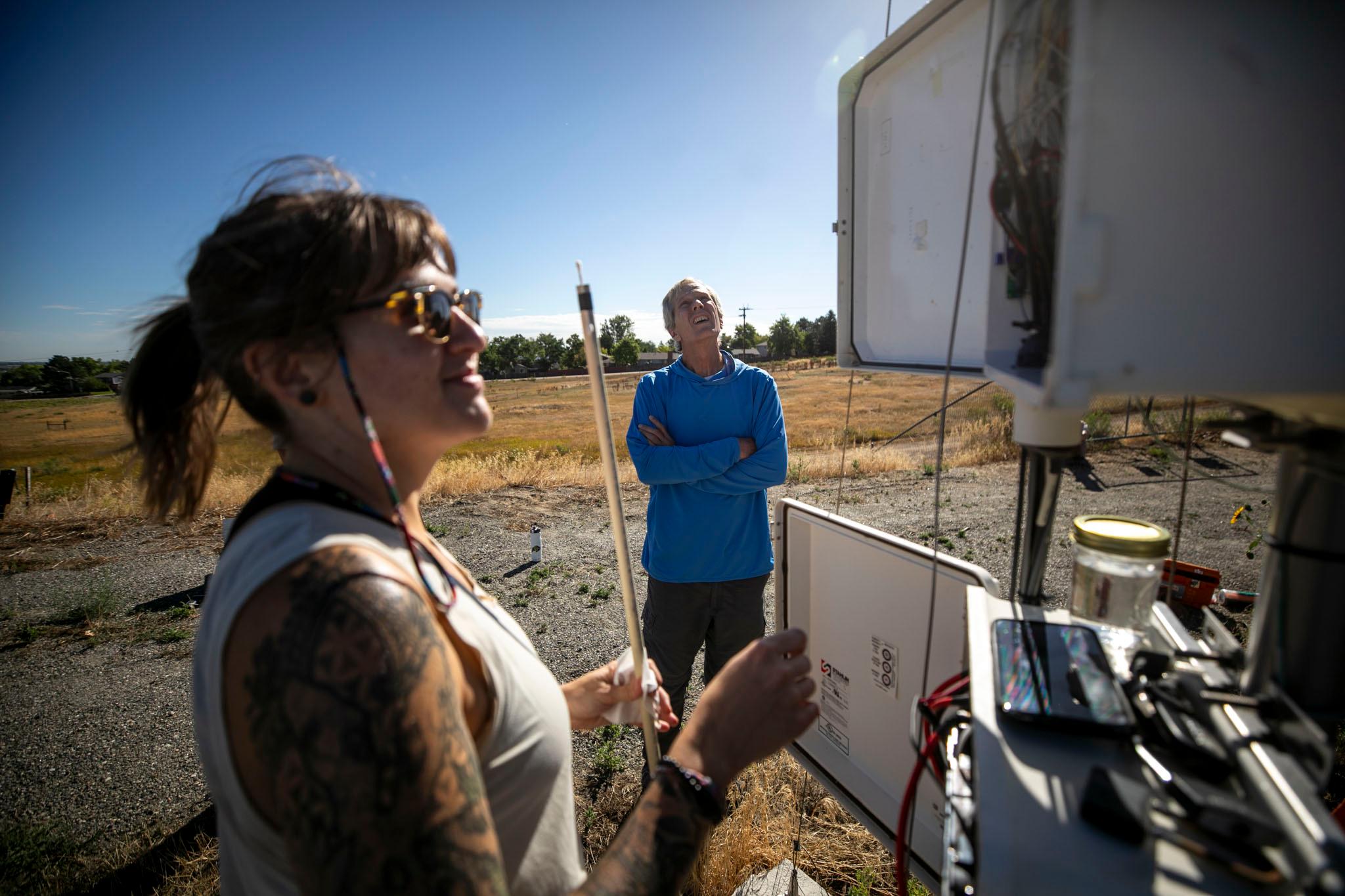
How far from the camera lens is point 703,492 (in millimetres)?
3330

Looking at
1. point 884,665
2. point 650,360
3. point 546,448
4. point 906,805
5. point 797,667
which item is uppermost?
point 797,667

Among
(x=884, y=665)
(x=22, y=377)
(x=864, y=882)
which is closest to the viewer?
(x=884, y=665)

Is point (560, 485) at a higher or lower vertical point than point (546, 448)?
higher

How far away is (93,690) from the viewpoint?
189 inches

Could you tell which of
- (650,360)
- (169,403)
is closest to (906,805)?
(169,403)

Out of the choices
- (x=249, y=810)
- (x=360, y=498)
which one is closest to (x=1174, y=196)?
(x=360, y=498)

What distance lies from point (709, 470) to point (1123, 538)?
2.00 meters

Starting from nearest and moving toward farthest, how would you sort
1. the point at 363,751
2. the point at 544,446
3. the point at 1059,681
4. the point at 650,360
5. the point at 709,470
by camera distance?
the point at 363,751 < the point at 1059,681 < the point at 709,470 < the point at 544,446 < the point at 650,360

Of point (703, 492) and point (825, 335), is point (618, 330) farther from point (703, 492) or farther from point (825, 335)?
point (703, 492)

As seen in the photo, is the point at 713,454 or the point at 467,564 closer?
the point at 713,454

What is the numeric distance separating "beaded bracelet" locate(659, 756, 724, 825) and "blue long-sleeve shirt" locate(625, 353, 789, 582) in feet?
6.81

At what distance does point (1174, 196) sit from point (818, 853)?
305 centimetres

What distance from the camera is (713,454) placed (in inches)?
128

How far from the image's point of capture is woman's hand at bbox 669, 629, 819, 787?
1.21 m
